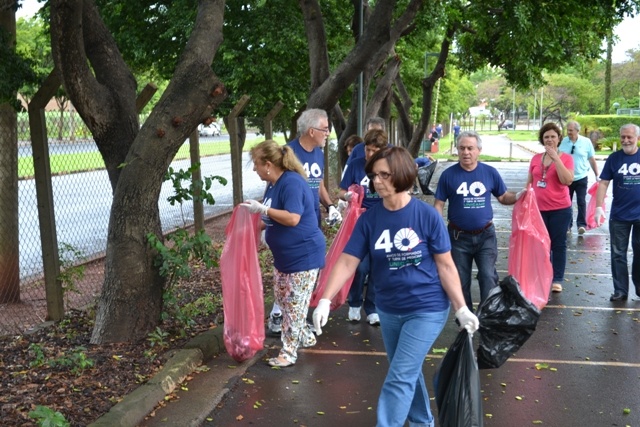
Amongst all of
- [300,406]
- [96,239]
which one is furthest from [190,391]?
[96,239]

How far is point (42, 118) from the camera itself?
669 centimetres

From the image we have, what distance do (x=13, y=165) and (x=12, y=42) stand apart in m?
1.18

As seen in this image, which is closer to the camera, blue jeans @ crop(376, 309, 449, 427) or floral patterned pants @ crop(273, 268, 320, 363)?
blue jeans @ crop(376, 309, 449, 427)

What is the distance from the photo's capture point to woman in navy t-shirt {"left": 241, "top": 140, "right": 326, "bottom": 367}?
5953mm

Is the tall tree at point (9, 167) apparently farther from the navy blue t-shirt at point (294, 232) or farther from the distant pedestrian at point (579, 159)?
the distant pedestrian at point (579, 159)

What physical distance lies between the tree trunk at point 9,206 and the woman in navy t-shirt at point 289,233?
9.86ft

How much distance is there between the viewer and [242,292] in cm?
605

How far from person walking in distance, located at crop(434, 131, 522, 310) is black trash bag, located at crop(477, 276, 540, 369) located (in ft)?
7.08

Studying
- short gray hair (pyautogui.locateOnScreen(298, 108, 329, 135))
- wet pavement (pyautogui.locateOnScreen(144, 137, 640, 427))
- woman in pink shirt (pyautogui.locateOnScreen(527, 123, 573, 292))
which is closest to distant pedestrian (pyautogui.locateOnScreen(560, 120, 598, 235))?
woman in pink shirt (pyautogui.locateOnScreen(527, 123, 573, 292))

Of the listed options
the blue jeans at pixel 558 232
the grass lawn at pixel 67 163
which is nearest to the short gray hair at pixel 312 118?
the grass lawn at pixel 67 163

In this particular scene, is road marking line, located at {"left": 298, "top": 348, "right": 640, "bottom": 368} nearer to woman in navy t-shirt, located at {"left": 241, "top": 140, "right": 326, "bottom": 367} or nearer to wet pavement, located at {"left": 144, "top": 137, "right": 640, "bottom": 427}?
wet pavement, located at {"left": 144, "top": 137, "right": 640, "bottom": 427}

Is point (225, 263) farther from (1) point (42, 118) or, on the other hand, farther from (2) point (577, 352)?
(2) point (577, 352)

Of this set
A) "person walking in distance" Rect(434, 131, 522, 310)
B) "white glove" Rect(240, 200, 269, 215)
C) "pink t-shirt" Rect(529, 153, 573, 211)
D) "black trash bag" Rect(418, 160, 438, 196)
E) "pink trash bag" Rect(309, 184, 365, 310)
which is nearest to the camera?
"white glove" Rect(240, 200, 269, 215)

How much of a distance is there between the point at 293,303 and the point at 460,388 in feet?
7.99
